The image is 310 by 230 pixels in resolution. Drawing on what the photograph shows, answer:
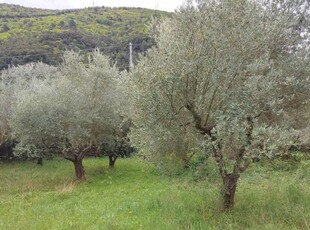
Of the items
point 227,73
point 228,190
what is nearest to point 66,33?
point 228,190

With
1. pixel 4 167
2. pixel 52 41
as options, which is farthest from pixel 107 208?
pixel 52 41

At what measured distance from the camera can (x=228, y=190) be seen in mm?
10773

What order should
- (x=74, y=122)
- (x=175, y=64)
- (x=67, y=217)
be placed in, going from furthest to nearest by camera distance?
1. (x=74, y=122)
2. (x=67, y=217)
3. (x=175, y=64)

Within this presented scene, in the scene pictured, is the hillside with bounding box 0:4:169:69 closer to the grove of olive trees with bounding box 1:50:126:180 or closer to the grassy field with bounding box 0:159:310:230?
the grove of olive trees with bounding box 1:50:126:180

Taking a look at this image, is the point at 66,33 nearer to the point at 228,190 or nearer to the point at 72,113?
the point at 72,113

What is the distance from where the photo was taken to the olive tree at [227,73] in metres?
8.94

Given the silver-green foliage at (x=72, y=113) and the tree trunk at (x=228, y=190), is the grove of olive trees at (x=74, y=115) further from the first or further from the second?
the tree trunk at (x=228, y=190)

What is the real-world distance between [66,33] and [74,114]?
4975 centimetres

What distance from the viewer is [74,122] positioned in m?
22.0

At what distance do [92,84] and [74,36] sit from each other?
Result: 152 feet

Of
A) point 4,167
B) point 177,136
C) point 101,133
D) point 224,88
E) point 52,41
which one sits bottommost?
point 4,167

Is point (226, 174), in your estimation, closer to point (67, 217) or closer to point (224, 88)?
point (224, 88)

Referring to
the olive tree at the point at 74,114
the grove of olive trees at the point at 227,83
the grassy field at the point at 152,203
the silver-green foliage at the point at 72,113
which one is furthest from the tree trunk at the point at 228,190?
the olive tree at the point at 74,114

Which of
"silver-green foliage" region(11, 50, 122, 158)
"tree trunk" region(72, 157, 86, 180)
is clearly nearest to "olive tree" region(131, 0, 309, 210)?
"silver-green foliage" region(11, 50, 122, 158)
